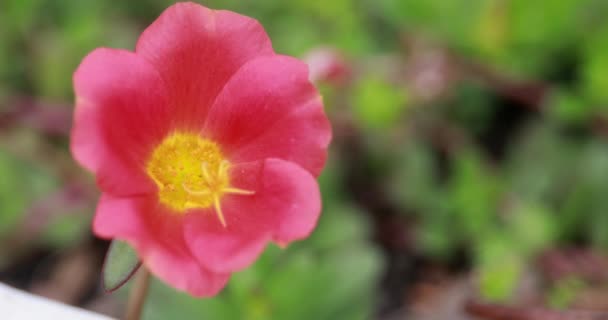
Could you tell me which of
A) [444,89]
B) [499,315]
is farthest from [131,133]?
[444,89]

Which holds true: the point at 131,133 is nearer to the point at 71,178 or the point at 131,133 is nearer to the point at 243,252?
the point at 243,252

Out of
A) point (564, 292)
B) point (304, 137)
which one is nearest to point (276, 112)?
point (304, 137)

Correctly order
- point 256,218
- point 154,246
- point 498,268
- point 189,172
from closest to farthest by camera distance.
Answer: point 154,246
point 256,218
point 189,172
point 498,268

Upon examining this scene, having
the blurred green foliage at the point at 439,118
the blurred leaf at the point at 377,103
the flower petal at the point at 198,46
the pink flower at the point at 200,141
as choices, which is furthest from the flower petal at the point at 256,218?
the blurred leaf at the point at 377,103

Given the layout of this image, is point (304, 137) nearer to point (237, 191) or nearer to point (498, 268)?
point (237, 191)

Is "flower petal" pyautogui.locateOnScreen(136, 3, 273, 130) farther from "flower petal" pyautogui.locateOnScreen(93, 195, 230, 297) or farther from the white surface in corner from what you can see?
the white surface in corner

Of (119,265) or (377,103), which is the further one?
(377,103)

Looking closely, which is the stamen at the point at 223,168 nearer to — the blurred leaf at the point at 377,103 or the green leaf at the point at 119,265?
the green leaf at the point at 119,265
